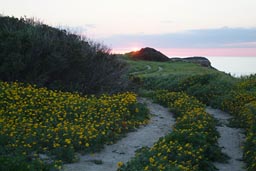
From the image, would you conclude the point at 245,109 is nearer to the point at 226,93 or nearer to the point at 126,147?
the point at 226,93

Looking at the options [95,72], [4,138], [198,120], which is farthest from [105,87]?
[4,138]

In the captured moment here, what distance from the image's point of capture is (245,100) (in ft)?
52.5

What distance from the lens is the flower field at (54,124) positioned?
8.71 metres

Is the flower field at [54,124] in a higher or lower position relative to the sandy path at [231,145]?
higher

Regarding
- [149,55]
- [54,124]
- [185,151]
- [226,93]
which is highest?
[149,55]

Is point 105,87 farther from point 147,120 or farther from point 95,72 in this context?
point 147,120

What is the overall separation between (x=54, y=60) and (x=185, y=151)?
7349 mm

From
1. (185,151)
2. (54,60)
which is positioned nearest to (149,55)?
(54,60)

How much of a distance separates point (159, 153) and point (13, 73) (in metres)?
7.66

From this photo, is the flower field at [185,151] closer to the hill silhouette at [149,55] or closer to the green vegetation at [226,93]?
the green vegetation at [226,93]

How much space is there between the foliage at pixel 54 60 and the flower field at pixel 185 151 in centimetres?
484

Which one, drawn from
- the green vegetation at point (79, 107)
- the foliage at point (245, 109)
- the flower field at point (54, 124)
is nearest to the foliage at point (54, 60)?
the green vegetation at point (79, 107)

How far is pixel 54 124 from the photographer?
35.9 feet

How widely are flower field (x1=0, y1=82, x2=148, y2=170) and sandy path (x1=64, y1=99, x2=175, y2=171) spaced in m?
0.24
